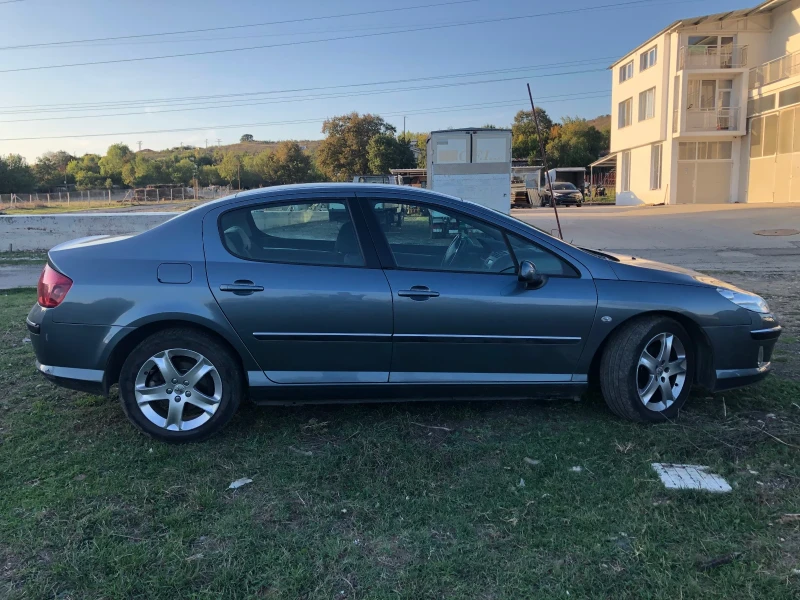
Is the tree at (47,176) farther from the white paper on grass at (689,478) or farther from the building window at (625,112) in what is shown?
the white paper on grass at (689,478)

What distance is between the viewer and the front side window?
371cm

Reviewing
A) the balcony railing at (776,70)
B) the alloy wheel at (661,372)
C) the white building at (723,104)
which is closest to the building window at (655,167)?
the white building at (723,104)

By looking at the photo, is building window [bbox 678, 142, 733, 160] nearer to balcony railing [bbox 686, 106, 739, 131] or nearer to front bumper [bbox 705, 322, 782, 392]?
balcony railing [bbox 686, 106, 739, 131]

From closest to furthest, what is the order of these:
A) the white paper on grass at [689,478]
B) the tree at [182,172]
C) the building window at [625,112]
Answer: the white paper on grass at [689,478] < the building window at [625,112] < the tree at [182,172]

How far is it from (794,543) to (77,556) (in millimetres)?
3012

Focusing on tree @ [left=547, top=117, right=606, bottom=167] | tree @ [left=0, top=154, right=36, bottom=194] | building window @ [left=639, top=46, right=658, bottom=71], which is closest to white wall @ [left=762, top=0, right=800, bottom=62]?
building window @ [left=639, top=46, right=658, bottom=71]

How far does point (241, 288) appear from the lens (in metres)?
3.50

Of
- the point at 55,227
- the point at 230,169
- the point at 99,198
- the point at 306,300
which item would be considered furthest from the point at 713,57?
the point at 230,169

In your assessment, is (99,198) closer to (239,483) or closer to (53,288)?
(53,288)

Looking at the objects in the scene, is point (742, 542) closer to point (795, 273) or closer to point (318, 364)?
point (318, 364)

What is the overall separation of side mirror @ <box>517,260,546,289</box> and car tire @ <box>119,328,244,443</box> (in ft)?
5.83

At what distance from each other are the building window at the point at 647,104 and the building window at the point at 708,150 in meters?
2.86

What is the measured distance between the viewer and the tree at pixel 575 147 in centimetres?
5975

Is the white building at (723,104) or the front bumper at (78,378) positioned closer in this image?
the front bumper at (78,378)
